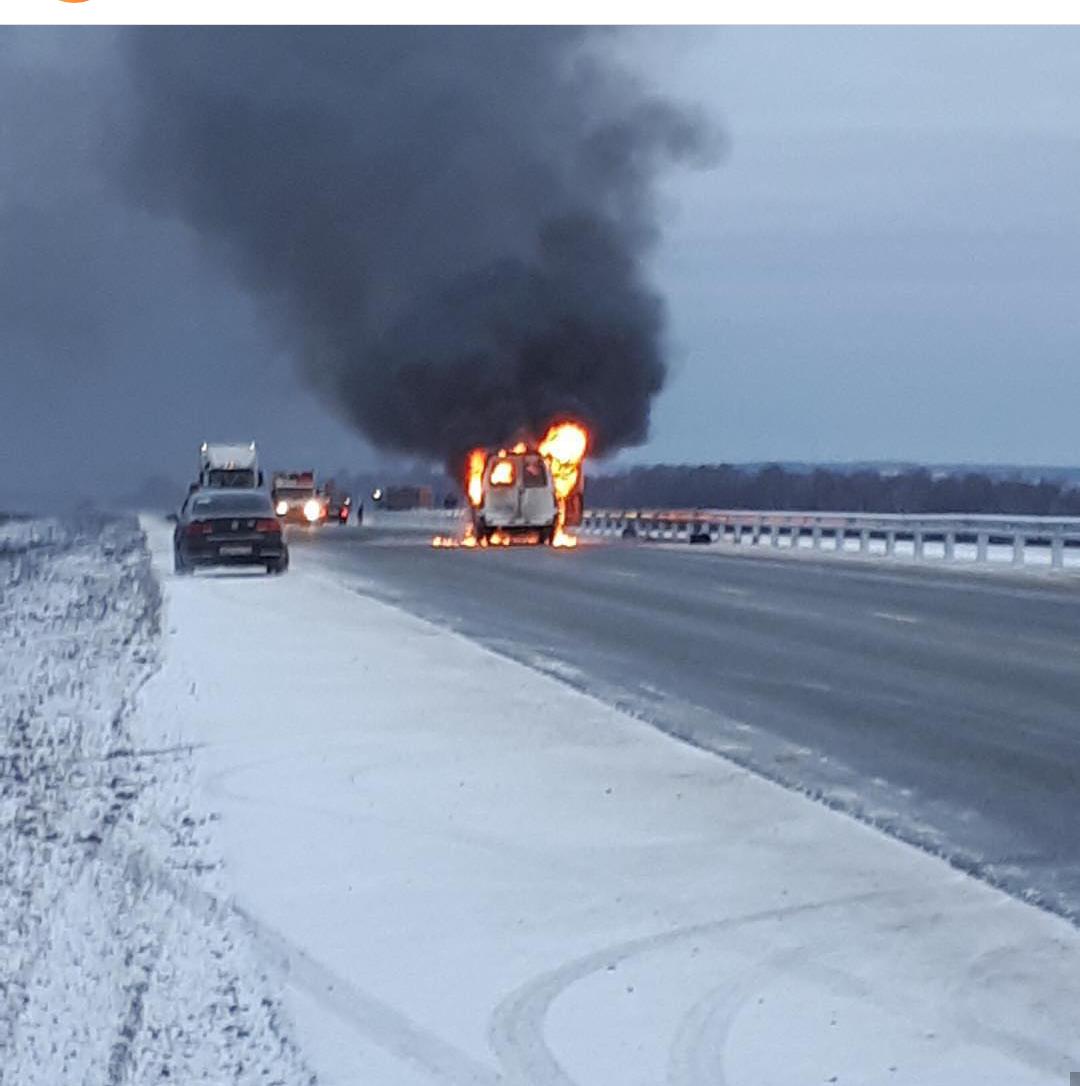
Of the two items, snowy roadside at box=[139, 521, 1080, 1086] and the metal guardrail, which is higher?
the metal guardrail

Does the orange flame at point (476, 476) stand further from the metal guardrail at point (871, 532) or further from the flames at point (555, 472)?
the metal guardrail at point (871, 532)

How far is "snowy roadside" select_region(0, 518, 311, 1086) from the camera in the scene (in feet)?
20.2

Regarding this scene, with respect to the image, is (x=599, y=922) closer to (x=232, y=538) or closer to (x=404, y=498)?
(x=232, y=538)

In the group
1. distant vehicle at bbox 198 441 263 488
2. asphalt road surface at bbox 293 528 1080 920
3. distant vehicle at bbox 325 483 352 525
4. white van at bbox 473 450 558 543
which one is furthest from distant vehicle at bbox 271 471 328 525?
asphalt road surface at bbox 293 528 1080 920

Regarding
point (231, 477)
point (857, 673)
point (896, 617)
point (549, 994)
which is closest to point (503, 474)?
point (231, 477)

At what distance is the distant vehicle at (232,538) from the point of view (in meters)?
35.9

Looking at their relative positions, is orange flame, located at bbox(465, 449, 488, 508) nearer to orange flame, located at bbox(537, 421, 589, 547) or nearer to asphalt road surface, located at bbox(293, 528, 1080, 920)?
orange flame, located at bbox(537, 421, 589, 547)

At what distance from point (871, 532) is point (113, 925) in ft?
157

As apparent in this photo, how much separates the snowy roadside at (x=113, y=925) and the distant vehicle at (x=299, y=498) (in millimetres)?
69849

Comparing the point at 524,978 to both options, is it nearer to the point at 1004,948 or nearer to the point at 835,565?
the point at 1004,948

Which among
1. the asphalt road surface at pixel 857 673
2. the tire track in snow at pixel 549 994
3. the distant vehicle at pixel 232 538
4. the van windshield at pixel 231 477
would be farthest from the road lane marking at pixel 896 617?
the van windshield at pixel 231 477

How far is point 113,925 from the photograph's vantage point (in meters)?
7.76

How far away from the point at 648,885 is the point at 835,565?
34.0 metres

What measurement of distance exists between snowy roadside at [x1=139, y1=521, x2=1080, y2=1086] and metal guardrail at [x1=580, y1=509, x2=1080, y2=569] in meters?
28.0
